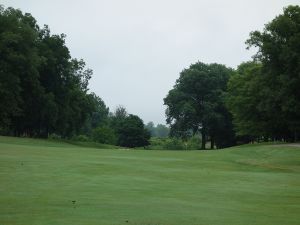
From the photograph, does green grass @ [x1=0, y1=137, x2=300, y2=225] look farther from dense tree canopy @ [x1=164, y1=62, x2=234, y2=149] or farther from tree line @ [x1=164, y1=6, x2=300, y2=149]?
dense tree canopy @ [x1=164, y1=62, x2=234, y2=149]

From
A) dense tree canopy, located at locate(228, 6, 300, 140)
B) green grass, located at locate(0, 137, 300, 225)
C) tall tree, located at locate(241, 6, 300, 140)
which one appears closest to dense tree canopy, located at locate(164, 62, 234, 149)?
dense tree canopy, located at locate(228, 6, 300, 140)

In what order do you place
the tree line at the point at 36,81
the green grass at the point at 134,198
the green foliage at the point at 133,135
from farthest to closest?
1. the green foliage at the point at 133,135
2. the tree line at the point at 36,81
3. the green grass at the point at 134,198

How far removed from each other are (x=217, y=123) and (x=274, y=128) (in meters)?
24.6

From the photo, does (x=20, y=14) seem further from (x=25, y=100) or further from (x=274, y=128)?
(x=274, y=128)

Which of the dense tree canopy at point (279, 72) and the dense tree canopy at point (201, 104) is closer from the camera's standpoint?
the dense tree canopy at point (279, 72)

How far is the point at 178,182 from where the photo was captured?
2027 cm

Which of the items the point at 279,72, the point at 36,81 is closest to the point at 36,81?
the point at 36,81

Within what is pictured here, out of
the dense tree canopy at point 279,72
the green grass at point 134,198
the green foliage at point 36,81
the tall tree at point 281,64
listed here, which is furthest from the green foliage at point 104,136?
the green grass at point 134,198

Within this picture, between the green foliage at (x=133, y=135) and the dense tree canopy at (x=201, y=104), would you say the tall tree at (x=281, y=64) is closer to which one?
the dense tree canopy at (x=201, y=104)

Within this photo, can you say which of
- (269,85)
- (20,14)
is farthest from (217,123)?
(20,14)

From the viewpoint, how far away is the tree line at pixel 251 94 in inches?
2151

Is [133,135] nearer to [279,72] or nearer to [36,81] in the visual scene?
[36,81]

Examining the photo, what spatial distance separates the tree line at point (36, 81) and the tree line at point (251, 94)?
20531mm

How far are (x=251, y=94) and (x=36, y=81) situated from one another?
30578 millimetres
